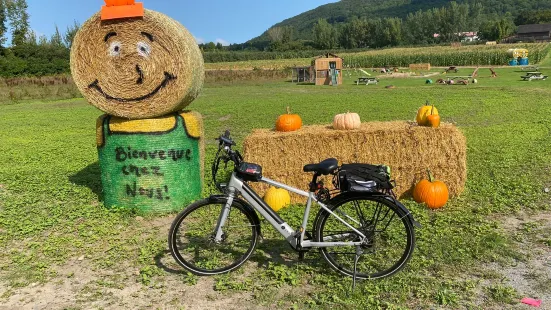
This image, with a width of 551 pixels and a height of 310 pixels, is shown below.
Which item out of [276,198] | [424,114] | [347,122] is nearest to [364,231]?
[276,198]

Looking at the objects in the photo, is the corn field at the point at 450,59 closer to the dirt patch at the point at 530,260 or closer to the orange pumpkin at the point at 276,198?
the dirt patch at the point at 530,260

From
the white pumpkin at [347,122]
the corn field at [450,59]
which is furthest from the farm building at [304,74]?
the white pumpkin at [347,122]

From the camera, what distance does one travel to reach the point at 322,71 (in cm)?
3234

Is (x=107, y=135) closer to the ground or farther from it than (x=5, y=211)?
farther from it

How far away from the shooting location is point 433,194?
5723 mm

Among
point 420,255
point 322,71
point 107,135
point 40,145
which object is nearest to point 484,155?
point 420,255

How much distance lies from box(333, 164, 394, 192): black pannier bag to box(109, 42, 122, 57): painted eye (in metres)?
3.70

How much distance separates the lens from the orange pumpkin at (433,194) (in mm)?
5723

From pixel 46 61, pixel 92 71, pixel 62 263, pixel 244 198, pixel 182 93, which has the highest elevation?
pixel 46 61

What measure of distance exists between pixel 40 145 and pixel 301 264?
10.1m

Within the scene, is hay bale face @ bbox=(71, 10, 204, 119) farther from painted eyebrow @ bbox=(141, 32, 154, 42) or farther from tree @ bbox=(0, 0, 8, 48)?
tree @ bbox=(0, 0, 8, 48)

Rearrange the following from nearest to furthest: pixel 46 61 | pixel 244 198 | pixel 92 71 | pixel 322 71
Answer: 1. pixel 244 198
2. pixel 92 71
3. pixel 322 71
4. pixel 46 61

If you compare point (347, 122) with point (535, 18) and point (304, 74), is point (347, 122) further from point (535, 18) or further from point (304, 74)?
point (535, 18)

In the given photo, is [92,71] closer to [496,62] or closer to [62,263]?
[62,263]
